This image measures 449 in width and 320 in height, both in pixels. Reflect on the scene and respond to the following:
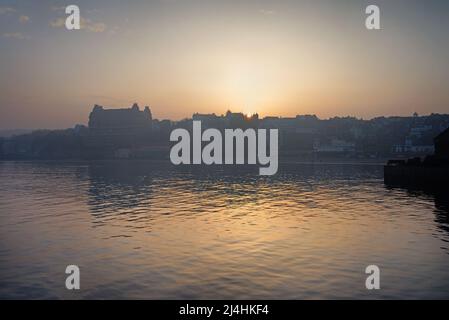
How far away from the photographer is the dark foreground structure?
66.4 meters

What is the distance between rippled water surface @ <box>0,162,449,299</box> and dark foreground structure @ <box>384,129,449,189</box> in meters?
19.3

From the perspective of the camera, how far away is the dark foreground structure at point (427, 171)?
66375 millimetres

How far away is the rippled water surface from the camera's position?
1933 centimetres

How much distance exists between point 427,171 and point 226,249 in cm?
5258

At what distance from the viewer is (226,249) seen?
88.6ft

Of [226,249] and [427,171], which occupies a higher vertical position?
[427,171]

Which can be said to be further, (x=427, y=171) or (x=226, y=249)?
(x=427, y=171)

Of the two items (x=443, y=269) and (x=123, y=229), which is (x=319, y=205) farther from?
(x=443, y=269)

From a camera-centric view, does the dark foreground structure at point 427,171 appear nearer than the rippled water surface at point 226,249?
No

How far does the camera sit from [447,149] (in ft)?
240

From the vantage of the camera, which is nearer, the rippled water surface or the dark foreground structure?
the rippled water surface

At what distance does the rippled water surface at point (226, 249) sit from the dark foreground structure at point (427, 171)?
759 inches
